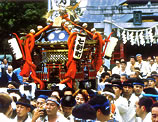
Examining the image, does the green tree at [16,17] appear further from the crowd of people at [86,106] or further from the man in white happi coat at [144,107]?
the man in white happi coat at [144,107]

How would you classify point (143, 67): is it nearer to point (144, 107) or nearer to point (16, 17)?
point (144, 107)

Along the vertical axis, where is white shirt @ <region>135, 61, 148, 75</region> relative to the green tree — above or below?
below

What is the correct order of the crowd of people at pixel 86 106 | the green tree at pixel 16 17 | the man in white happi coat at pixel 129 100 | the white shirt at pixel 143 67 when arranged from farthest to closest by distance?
the green tree at pixel 16 17, the white shirt at pixel 143 67, the man in white happi coat at pixel 129 100, the crowd of people at pixel 86 106

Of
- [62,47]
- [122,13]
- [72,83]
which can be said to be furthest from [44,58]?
[122,13]

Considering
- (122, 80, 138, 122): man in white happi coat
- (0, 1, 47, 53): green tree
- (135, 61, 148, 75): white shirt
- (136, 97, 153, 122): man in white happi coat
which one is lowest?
(135, 61, 148, 75): white shirt

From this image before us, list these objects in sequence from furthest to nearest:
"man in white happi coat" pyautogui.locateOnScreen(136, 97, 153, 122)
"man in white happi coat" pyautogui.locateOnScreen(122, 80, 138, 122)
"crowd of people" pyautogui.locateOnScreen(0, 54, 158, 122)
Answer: "man in white happi coat" pyautogui.locateOnScreen(122, 80, 138, 122)
"man in white happi coat" pyautogui.locateOnScreen(136, 97, 153, 122)
"crowd of people" pyautogui.locateOnScreen(0, 54, 158, 122)

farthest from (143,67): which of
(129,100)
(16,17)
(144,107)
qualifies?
(16,17)

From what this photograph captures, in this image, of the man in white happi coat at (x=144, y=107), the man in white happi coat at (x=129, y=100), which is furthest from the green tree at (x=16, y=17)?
the man in white happi coat at (x=144, y=107)

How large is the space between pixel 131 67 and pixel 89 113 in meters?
6.00

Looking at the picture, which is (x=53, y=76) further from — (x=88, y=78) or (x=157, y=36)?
(x=157, y=36)

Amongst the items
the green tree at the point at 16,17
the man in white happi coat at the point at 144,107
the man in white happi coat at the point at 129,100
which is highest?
the green tree at the point at 16,17

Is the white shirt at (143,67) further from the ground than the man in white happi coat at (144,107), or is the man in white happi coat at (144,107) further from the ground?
the man in white happi coat at (144,107)

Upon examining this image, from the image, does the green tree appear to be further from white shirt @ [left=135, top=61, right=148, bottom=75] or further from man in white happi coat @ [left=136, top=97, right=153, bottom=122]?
man in white happi coat @ [left=136, top=97, right=153, bottom=122]

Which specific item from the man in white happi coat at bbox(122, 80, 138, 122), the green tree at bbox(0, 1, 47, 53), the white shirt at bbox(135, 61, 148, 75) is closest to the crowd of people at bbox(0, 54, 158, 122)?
the man in white happi coat at bbox(122, 80, 138, 122)
